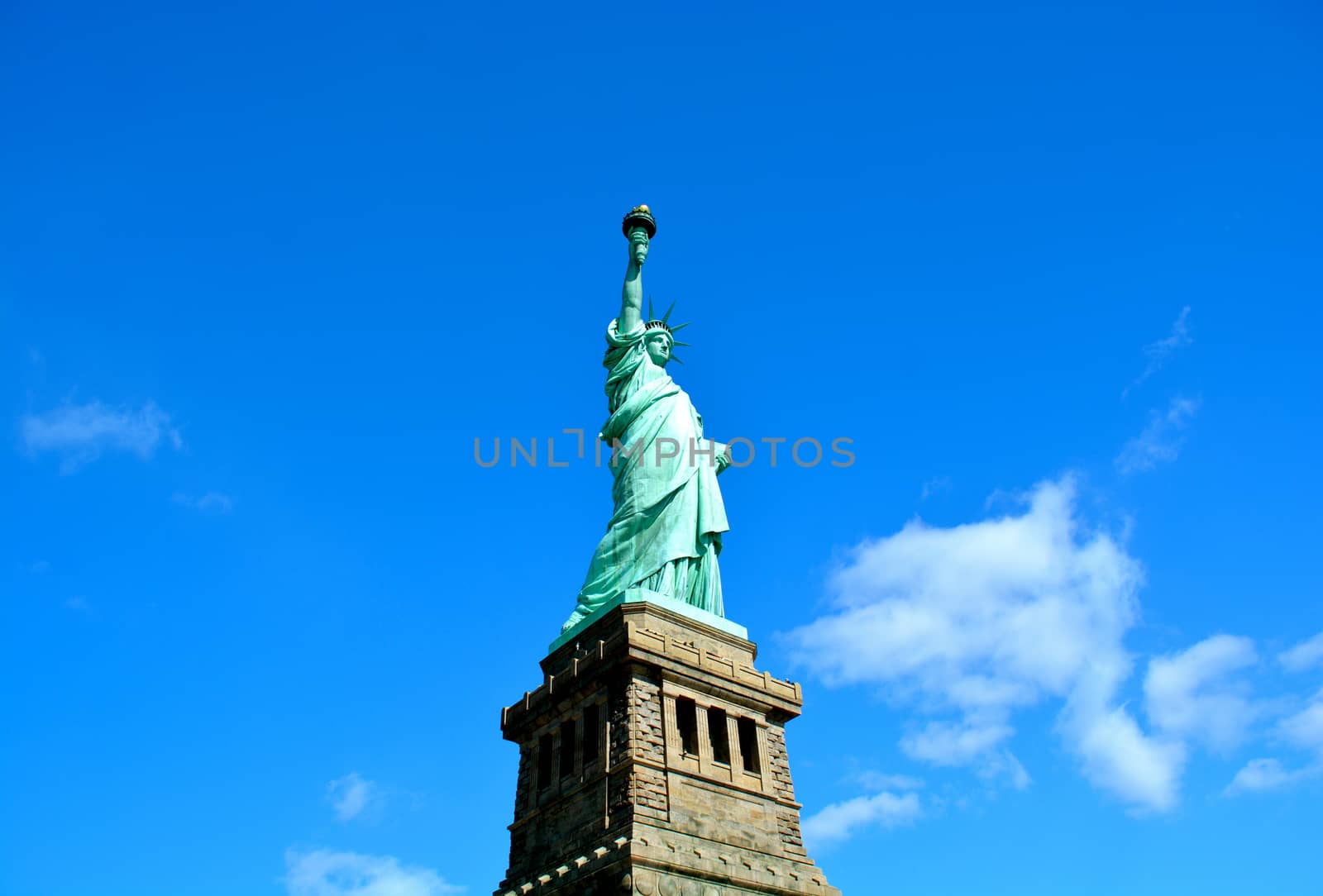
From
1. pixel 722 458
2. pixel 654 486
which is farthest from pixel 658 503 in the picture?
pixel 722 458

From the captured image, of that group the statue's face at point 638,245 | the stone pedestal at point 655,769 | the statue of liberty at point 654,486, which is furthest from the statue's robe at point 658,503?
the statue's face at point 638,245

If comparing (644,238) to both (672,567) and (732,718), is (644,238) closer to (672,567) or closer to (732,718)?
(672,567)

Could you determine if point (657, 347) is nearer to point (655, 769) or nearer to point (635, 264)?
point (635, 264)

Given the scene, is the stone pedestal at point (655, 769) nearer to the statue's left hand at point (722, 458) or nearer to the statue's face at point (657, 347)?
the statue's left hand at point (722, 458)

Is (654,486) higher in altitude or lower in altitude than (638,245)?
lower

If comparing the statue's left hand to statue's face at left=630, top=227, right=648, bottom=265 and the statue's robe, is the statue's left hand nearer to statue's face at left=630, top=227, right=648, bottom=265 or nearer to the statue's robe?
the statue's robe

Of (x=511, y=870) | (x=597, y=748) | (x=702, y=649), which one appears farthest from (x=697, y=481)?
(x=511, y=870)

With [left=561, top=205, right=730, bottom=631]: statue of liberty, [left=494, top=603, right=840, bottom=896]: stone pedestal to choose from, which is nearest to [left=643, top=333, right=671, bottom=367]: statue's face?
[left=561, top=205, right=730, bottom=631]: statue of liberty
